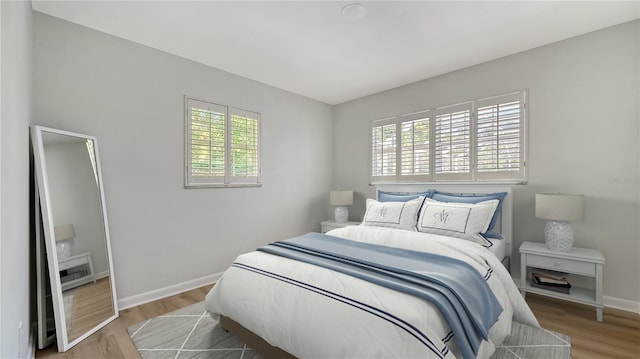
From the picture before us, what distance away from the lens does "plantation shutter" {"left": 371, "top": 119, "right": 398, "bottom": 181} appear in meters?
4.09

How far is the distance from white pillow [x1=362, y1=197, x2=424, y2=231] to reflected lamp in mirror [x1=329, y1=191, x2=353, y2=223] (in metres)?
1.01

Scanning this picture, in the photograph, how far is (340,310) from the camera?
1431mm

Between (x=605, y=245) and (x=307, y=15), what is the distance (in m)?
3.44

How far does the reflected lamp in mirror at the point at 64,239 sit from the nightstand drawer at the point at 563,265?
13.2 feet

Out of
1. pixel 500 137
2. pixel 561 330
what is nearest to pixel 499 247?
pixel 561 330

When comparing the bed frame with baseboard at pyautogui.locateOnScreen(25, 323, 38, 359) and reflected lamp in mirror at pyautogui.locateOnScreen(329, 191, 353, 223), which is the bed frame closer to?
reflected lamp in mirror at pyautogui.locateOnScreen(329, 191, 353, 223)

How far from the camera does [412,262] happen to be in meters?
1.90

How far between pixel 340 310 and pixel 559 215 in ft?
7.65

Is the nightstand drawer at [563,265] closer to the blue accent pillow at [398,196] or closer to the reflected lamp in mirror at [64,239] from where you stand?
the blue accent pillow at [398,196]

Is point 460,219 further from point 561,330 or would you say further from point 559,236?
point 561,330

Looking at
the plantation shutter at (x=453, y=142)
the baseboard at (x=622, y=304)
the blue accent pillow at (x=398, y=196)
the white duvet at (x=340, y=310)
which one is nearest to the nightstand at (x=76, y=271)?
the white duvet at (x=340, y=310)

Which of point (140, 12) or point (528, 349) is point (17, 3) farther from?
point (528, 349)

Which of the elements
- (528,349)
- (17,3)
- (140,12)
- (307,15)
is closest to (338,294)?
(528,349)

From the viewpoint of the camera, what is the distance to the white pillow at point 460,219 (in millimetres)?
2560
